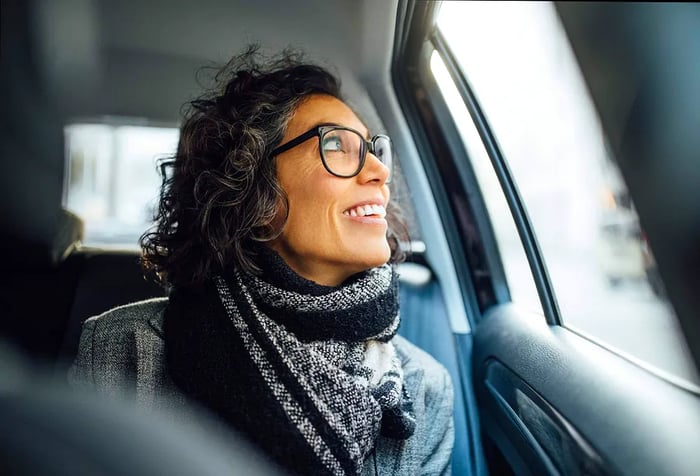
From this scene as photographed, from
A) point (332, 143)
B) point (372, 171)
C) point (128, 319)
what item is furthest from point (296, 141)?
point (128, 319)

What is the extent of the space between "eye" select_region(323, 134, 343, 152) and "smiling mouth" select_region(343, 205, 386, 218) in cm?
14

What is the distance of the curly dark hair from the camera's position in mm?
1236

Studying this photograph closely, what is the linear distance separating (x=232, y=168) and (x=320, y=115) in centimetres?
24

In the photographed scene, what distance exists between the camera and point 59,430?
0.56 m

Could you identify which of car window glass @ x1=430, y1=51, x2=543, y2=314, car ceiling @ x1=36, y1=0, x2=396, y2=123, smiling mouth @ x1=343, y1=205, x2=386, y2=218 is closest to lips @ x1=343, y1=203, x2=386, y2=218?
smiling mouth @ x1=343, y1=205, x2=386, y2=218

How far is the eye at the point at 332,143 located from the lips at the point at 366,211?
139mm

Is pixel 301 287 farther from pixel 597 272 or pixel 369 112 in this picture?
pixel 597 272

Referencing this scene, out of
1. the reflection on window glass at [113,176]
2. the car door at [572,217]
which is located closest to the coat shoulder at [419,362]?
the car door at [572,217]

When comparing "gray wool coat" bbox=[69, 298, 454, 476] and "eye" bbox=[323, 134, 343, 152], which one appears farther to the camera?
"eye" bbox=[323, 134, 343, 152]

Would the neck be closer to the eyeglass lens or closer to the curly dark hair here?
the curly dark hair

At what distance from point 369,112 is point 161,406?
86cm

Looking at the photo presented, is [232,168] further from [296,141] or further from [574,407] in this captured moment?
[574,407]

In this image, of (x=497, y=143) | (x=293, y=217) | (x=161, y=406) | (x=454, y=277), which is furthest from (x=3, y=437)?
(x=454, y=277)

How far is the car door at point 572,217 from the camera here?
62 centimetres
